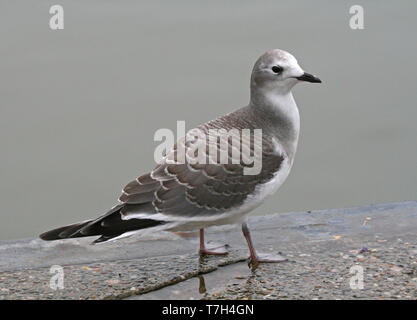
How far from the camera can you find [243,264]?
485cm

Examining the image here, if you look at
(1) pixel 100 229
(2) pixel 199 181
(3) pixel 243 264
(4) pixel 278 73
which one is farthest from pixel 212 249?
(4) pixel 278 73

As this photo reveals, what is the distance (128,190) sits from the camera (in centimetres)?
452

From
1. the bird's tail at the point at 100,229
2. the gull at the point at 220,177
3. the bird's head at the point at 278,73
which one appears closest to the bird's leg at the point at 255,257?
the gull at the point at 220,177

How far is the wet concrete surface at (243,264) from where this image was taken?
14.3 ft

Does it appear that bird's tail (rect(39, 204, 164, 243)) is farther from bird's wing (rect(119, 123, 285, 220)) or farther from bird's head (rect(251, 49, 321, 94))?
bird's head (rect(251, 49, 321, 94))

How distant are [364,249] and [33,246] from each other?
2.57 metres

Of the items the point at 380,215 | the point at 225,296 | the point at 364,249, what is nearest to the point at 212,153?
the point at 225,296

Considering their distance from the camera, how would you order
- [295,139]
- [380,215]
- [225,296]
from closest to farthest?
1. [225,296]
2. [295,139]
3. [380,215]

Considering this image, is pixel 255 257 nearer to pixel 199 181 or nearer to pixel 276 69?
pixel 199 181

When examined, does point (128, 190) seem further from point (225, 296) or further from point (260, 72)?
point (260, 72)

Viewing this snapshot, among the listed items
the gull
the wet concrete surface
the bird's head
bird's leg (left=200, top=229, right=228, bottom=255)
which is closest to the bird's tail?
the gull

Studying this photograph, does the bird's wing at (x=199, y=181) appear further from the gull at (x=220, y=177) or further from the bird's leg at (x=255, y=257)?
the bird's leg at (x=255, y=257)

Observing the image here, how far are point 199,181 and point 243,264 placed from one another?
2.53ft

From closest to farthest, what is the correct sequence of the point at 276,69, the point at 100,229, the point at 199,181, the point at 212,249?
1. the point at 100,229
2. the point at 199,181
3. the point at 276,69
4. the point at 212,249
